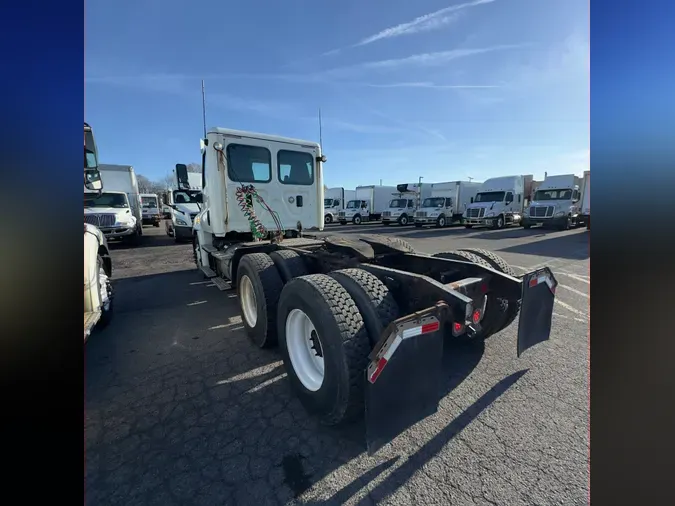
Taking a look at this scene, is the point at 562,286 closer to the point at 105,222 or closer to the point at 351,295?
the point at 351,295

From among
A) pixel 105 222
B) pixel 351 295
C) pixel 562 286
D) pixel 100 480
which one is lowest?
pixel 100 480

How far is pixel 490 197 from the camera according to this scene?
74.3 feet

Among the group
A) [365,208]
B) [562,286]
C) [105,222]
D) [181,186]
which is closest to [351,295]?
[181,186]

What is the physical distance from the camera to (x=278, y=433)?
2.55 metres

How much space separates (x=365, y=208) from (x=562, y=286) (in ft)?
80.4

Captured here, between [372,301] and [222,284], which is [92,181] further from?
[372,301]

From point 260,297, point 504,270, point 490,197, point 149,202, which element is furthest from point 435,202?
point 149,202

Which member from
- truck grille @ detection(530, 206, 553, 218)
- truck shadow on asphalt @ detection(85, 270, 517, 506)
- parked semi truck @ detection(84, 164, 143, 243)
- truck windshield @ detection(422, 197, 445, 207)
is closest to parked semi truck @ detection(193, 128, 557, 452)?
truck shadow on asphalt @ detection(85, 270, 517, 506)

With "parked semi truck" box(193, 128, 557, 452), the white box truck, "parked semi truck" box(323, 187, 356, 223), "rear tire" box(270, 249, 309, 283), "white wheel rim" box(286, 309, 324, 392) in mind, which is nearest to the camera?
"parked semi truck" box(193, 128, 557, 452)

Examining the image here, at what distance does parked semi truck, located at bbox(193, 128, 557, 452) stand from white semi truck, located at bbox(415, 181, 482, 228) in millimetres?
20855

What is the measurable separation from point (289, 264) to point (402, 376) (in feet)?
7.95

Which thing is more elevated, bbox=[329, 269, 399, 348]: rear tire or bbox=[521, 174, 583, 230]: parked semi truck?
bbox=[521, 174, 583, 230]: parked semi truck

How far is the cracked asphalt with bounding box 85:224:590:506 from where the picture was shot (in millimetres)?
2025

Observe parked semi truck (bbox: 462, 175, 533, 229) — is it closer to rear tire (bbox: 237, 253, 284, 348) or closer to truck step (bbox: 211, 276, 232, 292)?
truck step (bbox: 211, 276, 232, 292)
